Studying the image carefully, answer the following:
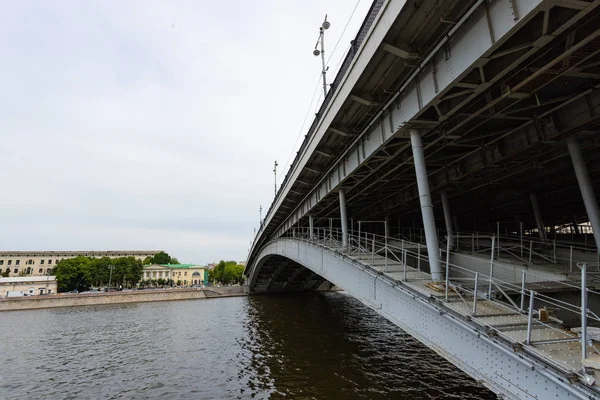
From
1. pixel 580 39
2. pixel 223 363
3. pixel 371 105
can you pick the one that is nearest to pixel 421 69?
pixel 371 105

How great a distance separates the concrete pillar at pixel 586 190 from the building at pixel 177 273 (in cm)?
10308

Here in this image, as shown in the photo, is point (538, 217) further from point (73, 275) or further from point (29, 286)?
point (29, 286)

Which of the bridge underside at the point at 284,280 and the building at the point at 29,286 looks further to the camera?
the building at the point at 29,286

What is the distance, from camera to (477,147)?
12672 millimetres

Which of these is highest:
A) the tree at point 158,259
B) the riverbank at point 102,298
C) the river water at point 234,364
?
the tree at point 158,259

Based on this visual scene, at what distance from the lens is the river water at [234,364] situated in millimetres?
10875

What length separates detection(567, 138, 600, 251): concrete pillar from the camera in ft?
31.3

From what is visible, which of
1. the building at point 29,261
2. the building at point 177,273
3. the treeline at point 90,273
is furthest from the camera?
the building at point 29,261

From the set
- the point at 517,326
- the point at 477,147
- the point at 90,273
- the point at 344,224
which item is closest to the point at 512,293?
the point at 517,326

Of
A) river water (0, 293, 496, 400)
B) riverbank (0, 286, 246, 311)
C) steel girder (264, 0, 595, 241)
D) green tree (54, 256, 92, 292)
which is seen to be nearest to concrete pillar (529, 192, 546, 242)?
river water (0, 293, 496, 400)

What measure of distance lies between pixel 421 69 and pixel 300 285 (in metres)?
52.8

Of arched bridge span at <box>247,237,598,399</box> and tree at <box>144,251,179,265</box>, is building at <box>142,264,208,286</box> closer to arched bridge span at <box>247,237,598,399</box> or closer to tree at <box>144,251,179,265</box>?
tree at <box>144,251,179,265</box>

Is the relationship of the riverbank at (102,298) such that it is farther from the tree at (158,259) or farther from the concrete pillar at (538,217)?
the tree at (158,259)

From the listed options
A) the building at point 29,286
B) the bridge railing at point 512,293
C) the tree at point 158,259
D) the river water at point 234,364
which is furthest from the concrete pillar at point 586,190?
the tree at point 158,259
